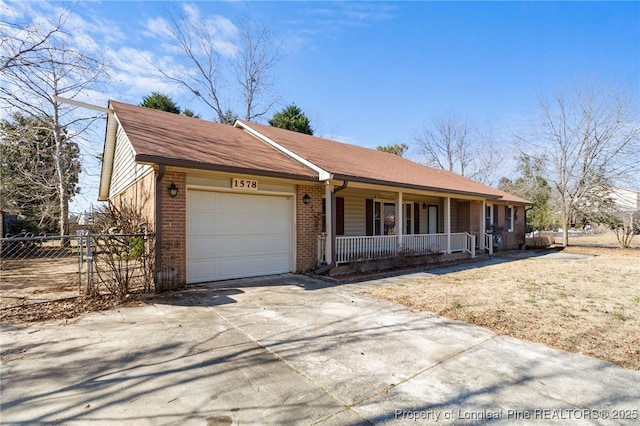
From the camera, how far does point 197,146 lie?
792 cm

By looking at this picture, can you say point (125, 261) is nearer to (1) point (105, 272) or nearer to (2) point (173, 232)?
(1) point (105, 272)

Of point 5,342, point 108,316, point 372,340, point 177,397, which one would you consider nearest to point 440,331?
point 372,340

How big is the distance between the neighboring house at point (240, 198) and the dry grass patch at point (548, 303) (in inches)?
103

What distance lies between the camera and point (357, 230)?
12375 millimetres

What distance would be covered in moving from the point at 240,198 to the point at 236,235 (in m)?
0.91

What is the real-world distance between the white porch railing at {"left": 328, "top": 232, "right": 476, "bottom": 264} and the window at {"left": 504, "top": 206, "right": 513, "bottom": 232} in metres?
5.95

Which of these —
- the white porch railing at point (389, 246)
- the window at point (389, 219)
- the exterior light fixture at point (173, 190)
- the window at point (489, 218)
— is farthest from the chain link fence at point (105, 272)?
the window at point (489, 218)

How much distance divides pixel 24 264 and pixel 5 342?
9.94 m

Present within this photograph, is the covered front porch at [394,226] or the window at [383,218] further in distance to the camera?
the window at [383,218]

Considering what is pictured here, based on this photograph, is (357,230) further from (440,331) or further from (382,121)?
(382,121)

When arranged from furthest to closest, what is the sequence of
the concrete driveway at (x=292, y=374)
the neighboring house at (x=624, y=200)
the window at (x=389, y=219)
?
the neighboring house at (x=624, y=200) → the window at (x=389, y=219) → the concrete driveway at (x=292, y=374)

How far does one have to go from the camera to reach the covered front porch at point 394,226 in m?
9.21

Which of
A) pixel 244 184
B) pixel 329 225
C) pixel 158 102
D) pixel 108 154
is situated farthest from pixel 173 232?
pixel 158 102

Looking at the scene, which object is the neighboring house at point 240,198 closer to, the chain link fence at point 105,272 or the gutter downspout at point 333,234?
the gutter downspout at point 333,234
